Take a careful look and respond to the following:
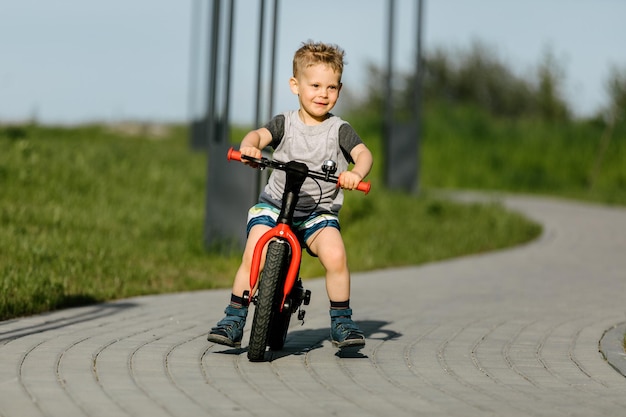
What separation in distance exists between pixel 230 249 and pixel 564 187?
1664 cm

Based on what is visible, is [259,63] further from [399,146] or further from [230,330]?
[399,146]

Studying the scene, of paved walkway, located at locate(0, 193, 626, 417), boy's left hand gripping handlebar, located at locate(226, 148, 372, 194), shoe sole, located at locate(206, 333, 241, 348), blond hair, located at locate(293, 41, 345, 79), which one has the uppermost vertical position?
blond hair, located at locate(293, 41, 345, 79)

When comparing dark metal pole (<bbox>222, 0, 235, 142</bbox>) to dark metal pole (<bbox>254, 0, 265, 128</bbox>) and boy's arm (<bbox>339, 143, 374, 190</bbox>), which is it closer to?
dark metal pole (<bbox>254, 0, 265, 128</bbox>)

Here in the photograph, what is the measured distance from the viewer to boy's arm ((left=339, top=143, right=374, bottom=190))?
601 cm

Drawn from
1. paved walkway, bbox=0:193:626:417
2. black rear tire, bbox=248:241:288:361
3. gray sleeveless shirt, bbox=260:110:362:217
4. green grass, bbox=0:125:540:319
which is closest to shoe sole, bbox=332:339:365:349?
paved walkway, bbox=0:193:626:417

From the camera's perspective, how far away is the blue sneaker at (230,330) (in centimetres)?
645

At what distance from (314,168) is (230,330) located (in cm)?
97

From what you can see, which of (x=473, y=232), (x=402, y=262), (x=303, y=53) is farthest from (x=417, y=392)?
(x=473, y=232)

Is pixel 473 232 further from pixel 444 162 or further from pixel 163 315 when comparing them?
pixel 444 162

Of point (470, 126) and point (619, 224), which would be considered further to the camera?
point (470, 126)

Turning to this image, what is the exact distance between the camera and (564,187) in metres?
27.1

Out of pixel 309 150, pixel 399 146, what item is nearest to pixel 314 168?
pixel 309 150

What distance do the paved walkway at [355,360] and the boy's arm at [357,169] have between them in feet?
3.15

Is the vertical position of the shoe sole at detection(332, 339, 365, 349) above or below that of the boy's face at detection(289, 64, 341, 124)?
below
